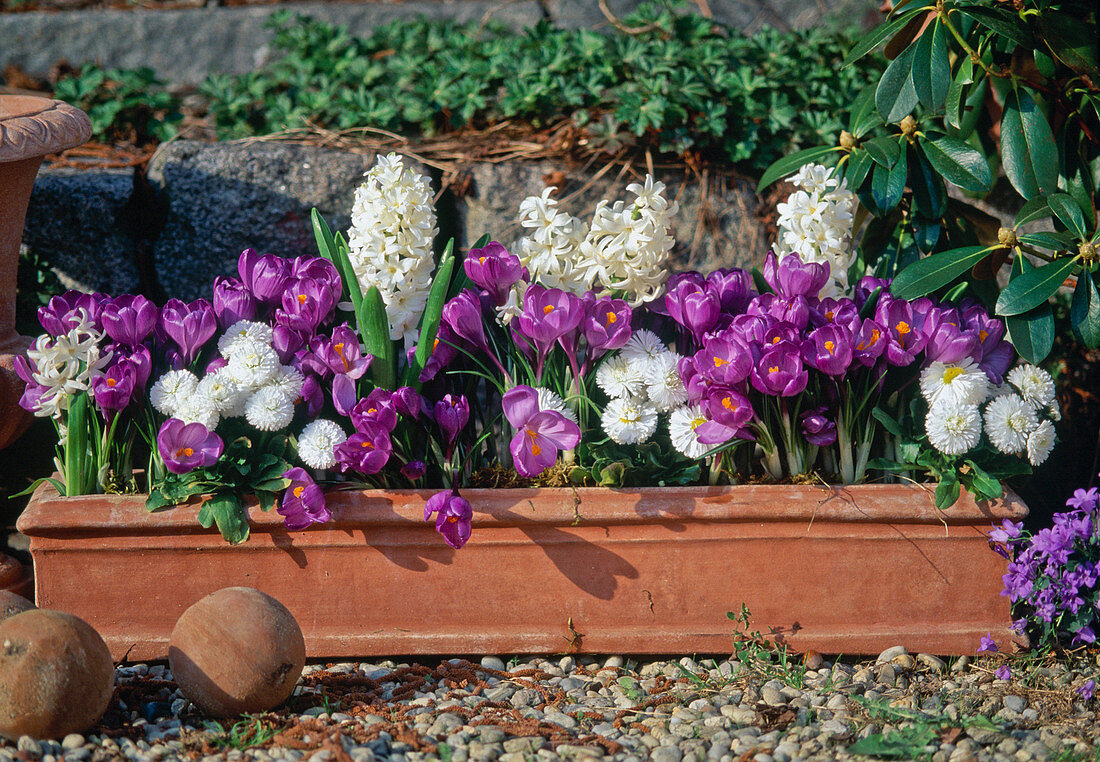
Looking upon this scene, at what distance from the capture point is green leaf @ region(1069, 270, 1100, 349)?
1.76m

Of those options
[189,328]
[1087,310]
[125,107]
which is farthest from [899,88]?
[125,107]

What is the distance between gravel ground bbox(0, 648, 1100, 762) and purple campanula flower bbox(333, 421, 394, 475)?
1.33 ft

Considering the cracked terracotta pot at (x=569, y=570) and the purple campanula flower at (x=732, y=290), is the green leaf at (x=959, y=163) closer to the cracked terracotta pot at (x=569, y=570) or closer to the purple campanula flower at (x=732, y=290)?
the purple campanula flower at (x=732, y=290)

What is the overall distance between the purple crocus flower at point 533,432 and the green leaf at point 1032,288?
2.90 ft

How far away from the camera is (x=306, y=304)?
1.78 meters

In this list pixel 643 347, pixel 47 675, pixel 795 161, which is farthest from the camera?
pixel 795 161

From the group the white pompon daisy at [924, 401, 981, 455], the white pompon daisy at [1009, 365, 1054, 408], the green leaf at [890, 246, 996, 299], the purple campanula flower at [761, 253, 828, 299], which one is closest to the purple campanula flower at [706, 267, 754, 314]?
the purple campanula flower at [761, 253, 828, 299]

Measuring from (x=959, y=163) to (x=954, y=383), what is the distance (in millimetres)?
555

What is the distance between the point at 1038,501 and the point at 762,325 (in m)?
1.12

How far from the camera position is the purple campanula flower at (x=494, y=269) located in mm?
1759

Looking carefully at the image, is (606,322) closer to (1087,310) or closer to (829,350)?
(829,350)

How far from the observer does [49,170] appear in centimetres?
258

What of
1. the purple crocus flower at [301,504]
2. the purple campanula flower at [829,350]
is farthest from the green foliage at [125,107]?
the purple campanula flower at [829,350]

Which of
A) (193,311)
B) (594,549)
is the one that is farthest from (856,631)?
(193,311)
